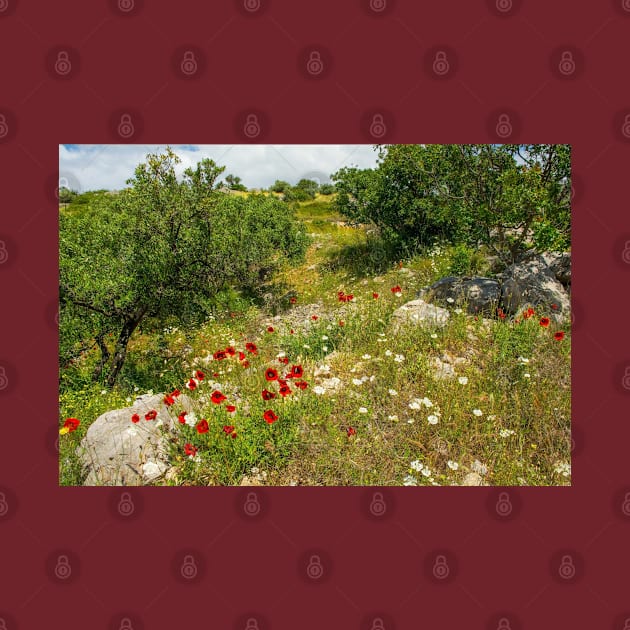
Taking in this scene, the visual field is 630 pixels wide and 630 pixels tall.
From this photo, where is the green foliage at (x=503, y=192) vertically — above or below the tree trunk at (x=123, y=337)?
above

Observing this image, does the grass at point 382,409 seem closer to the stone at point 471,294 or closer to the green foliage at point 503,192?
the stone at point 471,294

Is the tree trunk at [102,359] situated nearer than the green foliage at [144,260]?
No

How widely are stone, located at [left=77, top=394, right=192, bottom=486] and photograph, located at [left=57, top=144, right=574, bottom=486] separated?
2 centimetres

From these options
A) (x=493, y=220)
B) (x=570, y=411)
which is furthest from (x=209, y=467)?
(x=493, y=220)

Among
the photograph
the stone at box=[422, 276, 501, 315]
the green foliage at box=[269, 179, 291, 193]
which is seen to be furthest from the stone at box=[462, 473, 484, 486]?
the green foliage at box=[269, 179, 291, 193]
